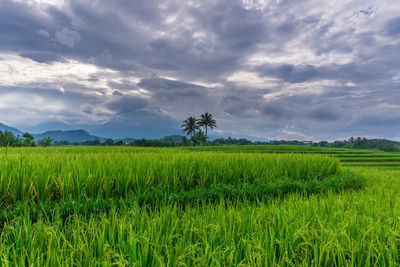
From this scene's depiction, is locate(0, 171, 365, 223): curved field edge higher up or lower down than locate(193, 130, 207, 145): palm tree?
lower down

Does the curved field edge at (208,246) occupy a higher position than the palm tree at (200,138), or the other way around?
the palm tree at (200,138)

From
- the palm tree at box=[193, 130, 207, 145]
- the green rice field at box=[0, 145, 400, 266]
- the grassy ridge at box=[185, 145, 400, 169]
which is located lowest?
the grassy ridge at box=[185, 145, 400, 169]

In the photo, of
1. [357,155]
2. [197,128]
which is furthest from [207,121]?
[357,155]

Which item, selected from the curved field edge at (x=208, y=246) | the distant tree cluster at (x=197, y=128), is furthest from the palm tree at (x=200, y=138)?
the curved field edge at (x=208, y=246)

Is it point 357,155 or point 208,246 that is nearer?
point 208,246

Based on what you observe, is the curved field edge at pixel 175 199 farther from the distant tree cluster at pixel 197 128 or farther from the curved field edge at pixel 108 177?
the distant tree cluster at pixel 197 128

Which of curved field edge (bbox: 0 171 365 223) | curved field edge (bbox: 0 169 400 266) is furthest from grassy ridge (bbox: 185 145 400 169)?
curved field edge (bbox: 0 169 400 266)

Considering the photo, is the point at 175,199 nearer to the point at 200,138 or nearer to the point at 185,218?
the point at 185,218

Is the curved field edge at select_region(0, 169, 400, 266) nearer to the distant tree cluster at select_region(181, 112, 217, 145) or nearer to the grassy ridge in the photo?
the grassy ridge

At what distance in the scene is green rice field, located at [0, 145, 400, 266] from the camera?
1.92m

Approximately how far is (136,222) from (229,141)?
9296 cm

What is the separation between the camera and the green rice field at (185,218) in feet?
6.29

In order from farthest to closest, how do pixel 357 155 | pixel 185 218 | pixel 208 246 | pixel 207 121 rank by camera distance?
pixel 207 121
pixel 357 155
pixel 185 218
pixel 208 246

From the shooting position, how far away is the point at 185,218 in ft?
8.96
